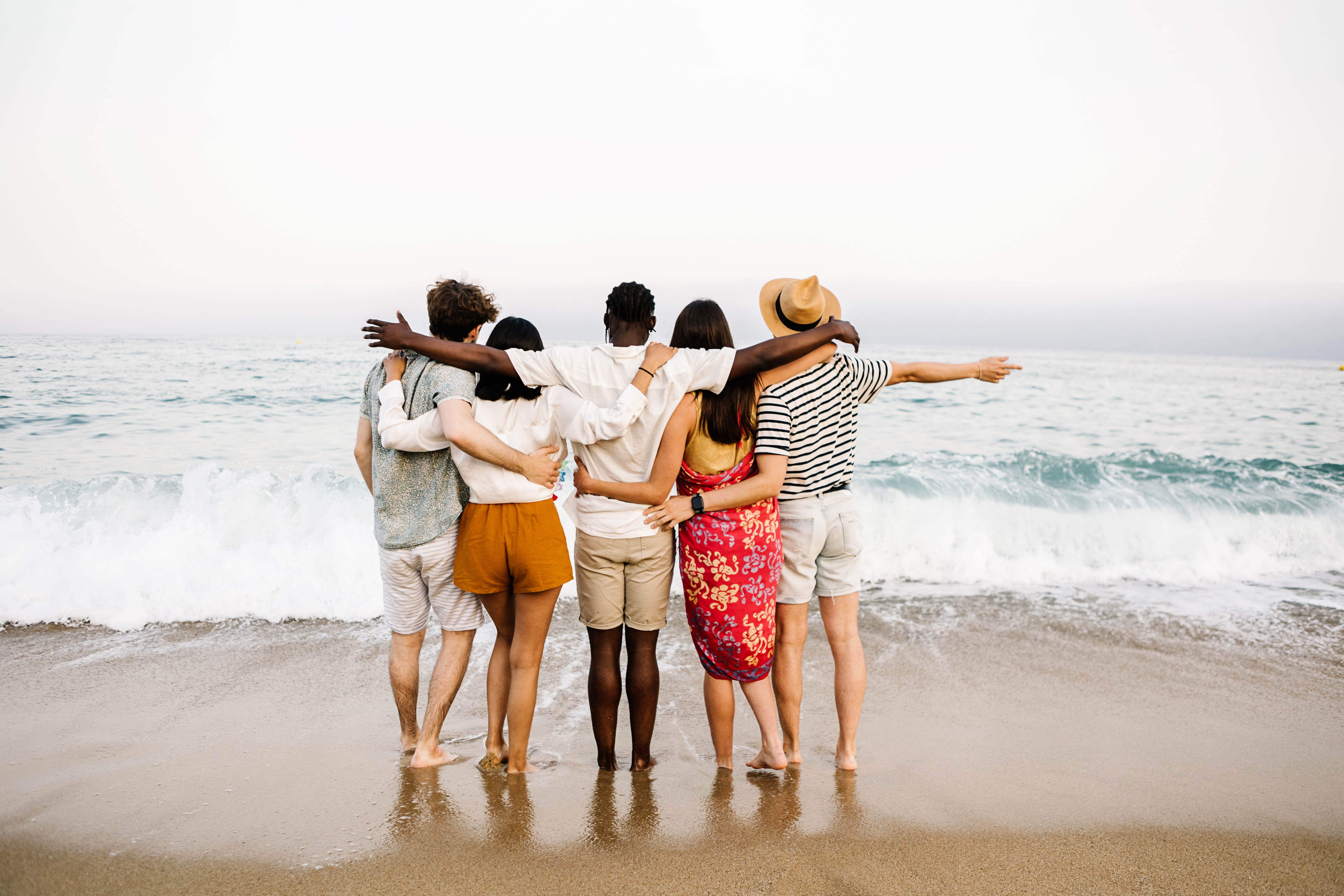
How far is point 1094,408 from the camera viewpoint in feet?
49.9

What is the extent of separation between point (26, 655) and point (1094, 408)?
16200 millimetres

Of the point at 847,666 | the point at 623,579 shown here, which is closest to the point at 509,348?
the point at 623,579

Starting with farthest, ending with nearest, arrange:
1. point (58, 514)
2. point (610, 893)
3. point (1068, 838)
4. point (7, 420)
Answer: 1. point (7, 420)
2. point (58, 514)
3. point (1068, 838)
4. point (610, 893)

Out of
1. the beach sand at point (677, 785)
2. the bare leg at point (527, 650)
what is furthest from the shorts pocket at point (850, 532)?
the bare leg at point (527, 650)

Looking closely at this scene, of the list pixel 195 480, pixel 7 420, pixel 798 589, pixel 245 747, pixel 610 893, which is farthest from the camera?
pixel 7 420

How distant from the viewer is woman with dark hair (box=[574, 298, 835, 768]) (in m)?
2.60

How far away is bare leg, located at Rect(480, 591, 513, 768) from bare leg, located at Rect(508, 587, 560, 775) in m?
0.08

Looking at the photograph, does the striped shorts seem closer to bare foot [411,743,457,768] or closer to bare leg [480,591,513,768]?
bare leg [480,591,513,768]

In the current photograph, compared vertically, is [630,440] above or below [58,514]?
above

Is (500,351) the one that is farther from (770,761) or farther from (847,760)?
(847,760)

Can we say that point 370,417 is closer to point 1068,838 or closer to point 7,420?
point 1068,838

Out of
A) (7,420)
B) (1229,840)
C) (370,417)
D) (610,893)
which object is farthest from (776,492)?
(7,420)

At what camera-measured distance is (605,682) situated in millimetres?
2723

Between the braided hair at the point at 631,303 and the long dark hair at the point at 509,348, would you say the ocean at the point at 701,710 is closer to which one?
the long dark hair at the point at 509,348
